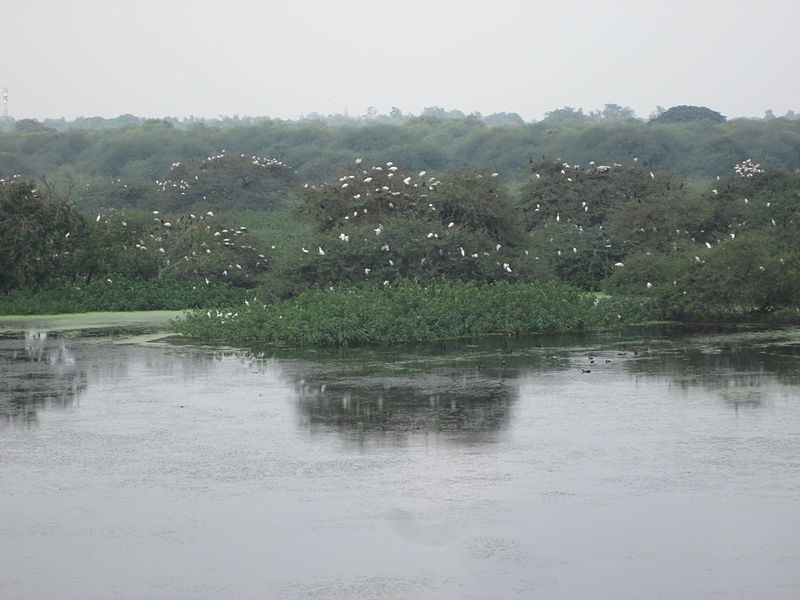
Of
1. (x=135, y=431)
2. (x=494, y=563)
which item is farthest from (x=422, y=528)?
(x=135, y=431)

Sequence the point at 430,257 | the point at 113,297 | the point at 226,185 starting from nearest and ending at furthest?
the point at 430,257, the point at 113,297, the point at 226,185

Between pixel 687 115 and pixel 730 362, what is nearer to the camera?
pixel 730 362

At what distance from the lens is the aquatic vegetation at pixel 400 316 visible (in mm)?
18094

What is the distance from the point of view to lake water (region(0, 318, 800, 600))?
7.42 meters

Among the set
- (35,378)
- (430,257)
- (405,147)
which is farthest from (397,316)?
(405,147)

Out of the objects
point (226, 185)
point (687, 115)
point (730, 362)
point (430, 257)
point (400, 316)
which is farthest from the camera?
point (687, 115)

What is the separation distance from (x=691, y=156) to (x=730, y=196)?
4140 cm

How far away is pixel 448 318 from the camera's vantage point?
18.7 meters

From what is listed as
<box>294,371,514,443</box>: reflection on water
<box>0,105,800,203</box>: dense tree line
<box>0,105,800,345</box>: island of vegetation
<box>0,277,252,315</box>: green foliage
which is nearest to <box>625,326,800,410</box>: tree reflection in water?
<box>0,105,800,345</box>: island of vegetation

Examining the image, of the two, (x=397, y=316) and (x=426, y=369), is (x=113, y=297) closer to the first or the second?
(x=397, y=316)

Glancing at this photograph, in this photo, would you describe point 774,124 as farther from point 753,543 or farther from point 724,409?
point 753,543

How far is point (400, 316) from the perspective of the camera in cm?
1855

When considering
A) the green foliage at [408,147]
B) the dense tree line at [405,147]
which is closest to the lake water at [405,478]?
the dense tree line at [405,147]

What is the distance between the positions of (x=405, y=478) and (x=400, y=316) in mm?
8996
